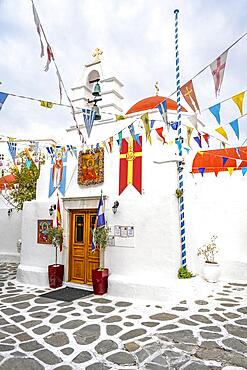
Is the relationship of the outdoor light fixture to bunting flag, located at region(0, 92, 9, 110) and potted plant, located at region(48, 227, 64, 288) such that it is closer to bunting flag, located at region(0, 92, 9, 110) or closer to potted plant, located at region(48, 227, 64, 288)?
potted plant, located at region(48, 227, 64, 288)

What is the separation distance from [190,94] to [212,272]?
16.0 feet

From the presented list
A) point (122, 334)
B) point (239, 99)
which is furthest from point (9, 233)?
point (239, 99)

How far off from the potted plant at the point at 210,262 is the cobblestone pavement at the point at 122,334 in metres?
0.83

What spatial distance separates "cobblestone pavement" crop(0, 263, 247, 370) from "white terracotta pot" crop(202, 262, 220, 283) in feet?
2.69

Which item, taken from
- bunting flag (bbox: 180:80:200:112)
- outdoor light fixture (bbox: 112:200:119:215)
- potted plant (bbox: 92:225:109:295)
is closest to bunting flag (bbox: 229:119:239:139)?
bunting flag (bbox: 180:80:200:112)

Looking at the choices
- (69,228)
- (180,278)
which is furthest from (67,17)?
(180,278)

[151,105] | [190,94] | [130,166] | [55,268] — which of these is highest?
[151,105]

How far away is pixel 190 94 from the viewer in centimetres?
500

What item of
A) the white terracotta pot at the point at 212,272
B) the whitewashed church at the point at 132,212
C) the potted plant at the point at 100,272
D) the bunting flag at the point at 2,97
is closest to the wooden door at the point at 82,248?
the whitewashed church at the point at 132,212

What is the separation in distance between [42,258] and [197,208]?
16.3ft

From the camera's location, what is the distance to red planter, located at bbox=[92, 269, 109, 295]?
22.3 feet

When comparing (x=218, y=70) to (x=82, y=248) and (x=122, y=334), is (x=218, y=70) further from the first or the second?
(x=82, y=248)

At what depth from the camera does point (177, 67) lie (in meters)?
6.79

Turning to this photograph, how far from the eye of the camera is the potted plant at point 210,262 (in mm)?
7402
